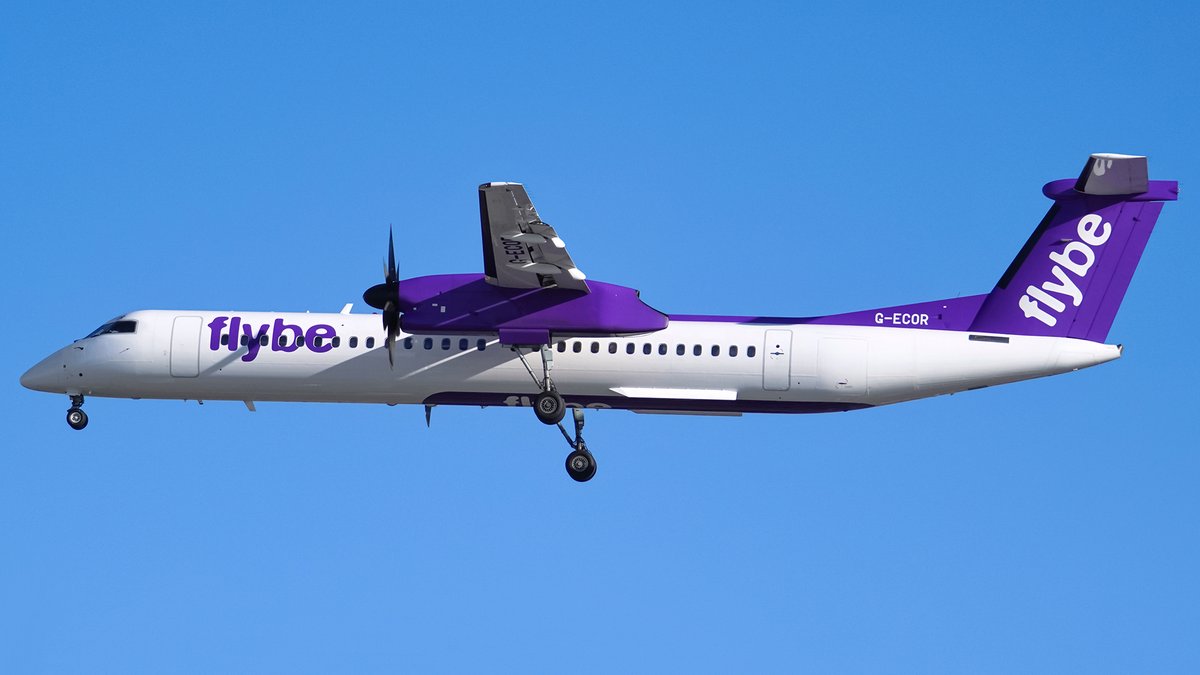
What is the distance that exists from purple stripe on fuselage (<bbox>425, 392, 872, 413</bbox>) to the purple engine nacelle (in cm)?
158

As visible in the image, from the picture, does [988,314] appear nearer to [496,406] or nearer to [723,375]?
[723,375]

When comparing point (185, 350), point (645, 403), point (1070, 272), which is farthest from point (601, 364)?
point (1070, 272)

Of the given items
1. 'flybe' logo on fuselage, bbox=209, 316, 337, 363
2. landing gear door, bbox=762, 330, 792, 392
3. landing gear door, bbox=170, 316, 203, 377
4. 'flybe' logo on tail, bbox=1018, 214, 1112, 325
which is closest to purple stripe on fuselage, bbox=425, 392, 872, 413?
landing gear door, bbox=762, 330, 792, 392

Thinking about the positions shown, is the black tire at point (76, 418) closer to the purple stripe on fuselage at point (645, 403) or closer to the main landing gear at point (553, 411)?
the purple stripe on fuselage at point (645, 403)

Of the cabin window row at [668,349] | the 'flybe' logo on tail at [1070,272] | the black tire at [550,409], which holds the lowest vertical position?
the black tire at [550,409]

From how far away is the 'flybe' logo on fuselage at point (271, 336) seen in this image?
108 feet

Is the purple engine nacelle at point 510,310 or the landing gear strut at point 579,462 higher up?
the purple engine nacelle at point 510,310

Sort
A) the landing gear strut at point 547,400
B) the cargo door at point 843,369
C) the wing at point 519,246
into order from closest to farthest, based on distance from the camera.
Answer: the wing at point 519,246, the cargo door at point 843,369, the landing gear strut at point 547,400

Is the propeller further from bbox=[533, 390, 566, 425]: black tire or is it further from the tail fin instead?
the tail fin

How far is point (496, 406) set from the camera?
33.2 meters

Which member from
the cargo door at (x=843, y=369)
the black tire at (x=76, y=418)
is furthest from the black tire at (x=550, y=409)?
the black tire at (x=76, y=418)

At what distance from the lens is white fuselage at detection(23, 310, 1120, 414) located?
31516 millimetres

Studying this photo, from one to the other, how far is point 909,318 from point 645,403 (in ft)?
17.0

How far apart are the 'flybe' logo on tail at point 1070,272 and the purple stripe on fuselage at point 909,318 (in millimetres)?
973
